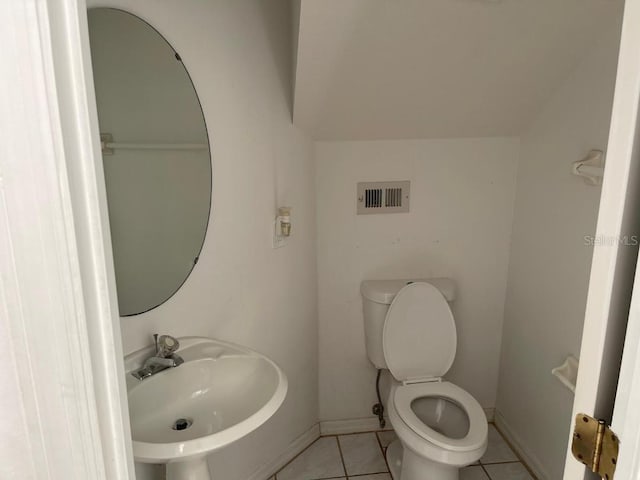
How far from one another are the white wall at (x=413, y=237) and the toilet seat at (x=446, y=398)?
0.42m

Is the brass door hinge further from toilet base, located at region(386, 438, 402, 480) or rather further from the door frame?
toilet base, located at region(386, 438, 402, 480)

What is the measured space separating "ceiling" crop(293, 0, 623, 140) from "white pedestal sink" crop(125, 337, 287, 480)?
1010 mm

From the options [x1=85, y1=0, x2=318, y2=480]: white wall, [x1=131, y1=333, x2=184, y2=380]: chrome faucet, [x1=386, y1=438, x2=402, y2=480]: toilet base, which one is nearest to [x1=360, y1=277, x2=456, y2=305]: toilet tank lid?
[x1=85, y1=0, x2=318, y2=480]: white wall

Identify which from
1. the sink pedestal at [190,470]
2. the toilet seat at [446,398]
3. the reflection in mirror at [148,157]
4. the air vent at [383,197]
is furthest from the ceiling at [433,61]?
the sink pedestal at [190,470]

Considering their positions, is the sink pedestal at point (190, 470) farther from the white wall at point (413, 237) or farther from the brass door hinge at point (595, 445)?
the white wall at point (413, 237)

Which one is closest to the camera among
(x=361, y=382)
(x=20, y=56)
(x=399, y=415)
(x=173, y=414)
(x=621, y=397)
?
(x=20, y=56)

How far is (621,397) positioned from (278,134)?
4.93ft

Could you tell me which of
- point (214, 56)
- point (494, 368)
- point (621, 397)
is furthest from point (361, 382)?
point (621, 397)

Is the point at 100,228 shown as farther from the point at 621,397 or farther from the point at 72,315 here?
the point at 621,397

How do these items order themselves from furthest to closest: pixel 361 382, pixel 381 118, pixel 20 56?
pixel 361 382
pixel 381 118
pixel 20 56

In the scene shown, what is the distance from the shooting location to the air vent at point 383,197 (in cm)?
214

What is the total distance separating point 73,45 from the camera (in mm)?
489

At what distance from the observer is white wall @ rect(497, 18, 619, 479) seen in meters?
1.69

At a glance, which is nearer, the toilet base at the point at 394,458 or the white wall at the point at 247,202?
the white wall at the point at 247,202
